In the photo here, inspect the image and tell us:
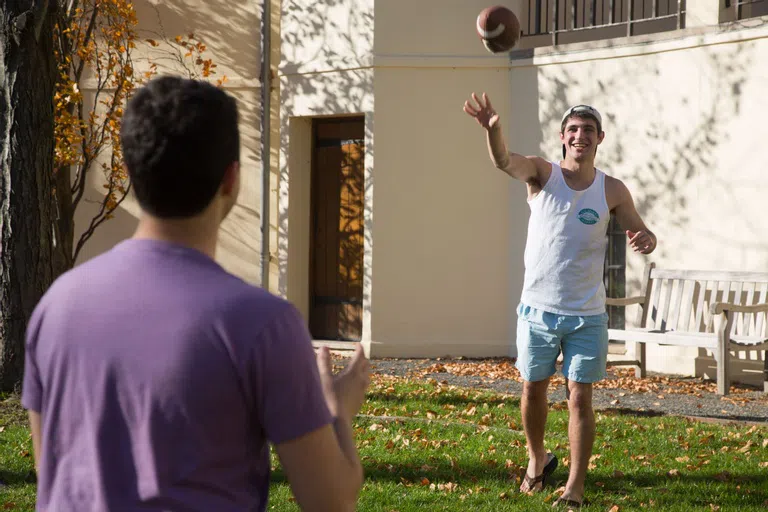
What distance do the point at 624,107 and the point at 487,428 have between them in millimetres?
5534

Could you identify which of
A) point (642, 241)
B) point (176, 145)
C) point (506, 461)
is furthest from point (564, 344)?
point (176, 145)

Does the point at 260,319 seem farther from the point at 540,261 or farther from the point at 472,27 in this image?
the point at 472,27

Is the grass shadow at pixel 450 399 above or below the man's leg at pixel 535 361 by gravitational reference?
below

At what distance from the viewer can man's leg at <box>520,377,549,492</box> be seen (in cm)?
575

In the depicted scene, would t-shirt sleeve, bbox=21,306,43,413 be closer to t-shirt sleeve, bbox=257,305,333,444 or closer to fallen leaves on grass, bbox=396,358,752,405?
t-shirt sleeve, bbox=257,305,333,444

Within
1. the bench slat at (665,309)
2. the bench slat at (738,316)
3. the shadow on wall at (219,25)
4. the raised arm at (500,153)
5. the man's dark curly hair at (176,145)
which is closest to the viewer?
the man's dark curly hair at (176,145)

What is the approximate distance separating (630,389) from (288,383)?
9.20m

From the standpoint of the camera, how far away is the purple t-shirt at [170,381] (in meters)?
1.69

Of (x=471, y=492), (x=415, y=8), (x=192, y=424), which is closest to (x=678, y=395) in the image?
(x=471, y=492)

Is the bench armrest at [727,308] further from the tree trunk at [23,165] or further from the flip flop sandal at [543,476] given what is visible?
the tree trunk at [23,165]

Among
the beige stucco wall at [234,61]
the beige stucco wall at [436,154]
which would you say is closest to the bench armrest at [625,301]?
the beige stucco wall at [436,154]

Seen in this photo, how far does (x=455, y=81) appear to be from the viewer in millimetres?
12984

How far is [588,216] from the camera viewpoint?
5.61 m

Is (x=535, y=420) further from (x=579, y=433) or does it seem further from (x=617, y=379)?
(x=617, y=379)
